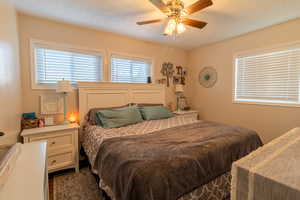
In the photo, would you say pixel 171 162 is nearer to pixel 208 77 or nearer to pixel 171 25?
pixel 171 25

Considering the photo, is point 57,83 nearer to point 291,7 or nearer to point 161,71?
point 161,71

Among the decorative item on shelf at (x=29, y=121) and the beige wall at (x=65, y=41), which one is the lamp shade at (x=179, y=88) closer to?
the beige wall at (x=65, y=41)

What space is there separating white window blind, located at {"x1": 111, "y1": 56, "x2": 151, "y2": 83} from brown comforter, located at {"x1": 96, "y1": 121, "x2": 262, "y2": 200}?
69.5 inches

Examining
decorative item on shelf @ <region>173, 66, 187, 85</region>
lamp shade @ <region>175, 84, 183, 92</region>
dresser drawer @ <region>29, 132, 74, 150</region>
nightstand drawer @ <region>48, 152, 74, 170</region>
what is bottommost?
nightstand drawer @ <region>48, 152, 74, 170</region>

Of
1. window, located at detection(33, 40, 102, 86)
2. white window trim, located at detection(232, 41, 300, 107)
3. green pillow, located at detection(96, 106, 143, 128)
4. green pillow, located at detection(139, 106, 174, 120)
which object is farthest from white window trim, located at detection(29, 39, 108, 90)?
white window trim, located at detection(232, 41, 300, 107)

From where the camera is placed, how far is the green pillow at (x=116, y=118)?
230 centimetres

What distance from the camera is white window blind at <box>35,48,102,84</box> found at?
8.00 feet

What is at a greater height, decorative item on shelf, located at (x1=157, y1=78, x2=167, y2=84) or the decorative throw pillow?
decorative item on shelf, located at (x1=157, y1=78, x2=167, y2=84)

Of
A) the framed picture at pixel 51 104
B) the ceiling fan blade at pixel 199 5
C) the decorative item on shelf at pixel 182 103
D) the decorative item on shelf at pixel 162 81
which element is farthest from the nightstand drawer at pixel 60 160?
the decorative item on shelf at pixel 182 103

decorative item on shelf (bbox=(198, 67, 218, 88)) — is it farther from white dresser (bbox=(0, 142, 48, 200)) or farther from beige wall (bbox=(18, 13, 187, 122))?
white dresser (bbox=(0, 142, 48, 200))

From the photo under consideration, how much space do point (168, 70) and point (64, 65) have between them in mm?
2332

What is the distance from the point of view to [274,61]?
2.73 meters

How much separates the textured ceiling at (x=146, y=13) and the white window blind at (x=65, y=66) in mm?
550

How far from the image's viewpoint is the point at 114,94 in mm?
2951
